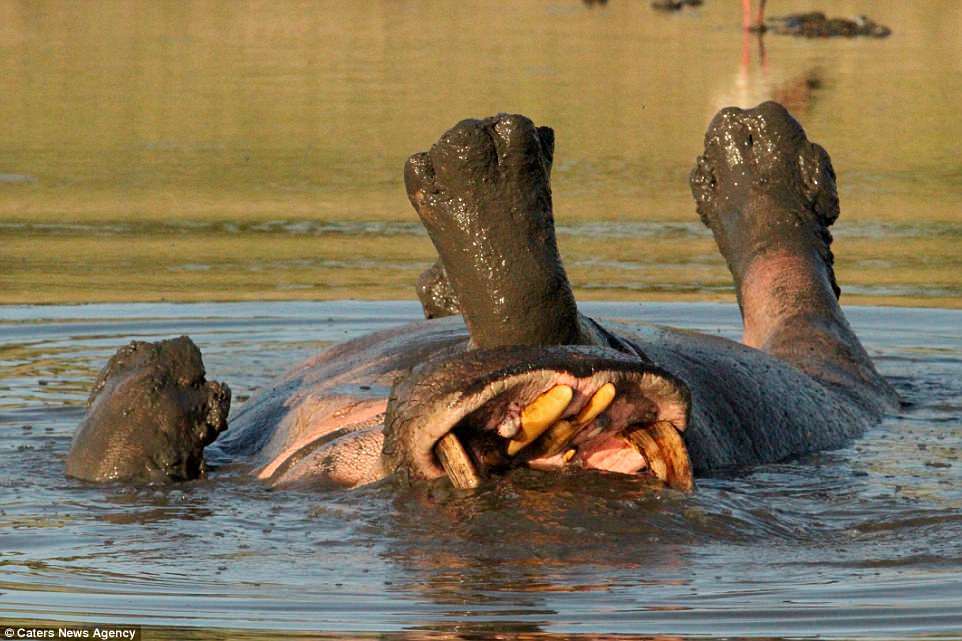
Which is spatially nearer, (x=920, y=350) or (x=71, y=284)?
(x=920, y=350)

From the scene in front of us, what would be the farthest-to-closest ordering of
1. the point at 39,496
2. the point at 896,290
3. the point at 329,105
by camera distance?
the point at 329,105 < the point at 896,290 < the point at 39,496

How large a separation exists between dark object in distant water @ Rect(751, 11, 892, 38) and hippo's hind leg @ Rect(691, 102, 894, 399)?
2388 cm

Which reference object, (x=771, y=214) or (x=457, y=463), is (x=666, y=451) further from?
(x=771, y=214)

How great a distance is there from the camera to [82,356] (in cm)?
889

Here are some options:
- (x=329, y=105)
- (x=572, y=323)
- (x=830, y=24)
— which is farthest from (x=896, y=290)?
(x=830, y=24)

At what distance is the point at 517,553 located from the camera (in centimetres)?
501

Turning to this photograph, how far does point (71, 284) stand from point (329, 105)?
9.41m

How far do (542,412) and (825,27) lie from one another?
90.1 ft

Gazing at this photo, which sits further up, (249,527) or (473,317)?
(473,317)

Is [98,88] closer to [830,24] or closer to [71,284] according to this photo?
[71,284]

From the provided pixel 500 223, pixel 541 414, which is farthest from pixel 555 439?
pixel 500 223

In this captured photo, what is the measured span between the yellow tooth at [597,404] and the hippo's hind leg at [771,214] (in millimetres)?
2414

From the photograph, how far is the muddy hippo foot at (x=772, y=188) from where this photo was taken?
25.8ft

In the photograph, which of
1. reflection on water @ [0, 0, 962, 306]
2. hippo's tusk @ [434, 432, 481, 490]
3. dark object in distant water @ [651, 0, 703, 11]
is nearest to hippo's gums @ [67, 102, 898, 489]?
hippo's tusk @ [434, 432, 481, 490]
